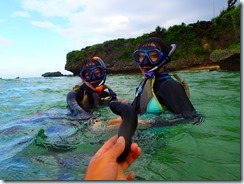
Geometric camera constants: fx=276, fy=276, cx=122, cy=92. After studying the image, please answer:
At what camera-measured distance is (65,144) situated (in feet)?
10.3

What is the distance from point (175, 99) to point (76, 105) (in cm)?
190

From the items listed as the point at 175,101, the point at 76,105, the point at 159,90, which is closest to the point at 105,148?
the point at 175,101

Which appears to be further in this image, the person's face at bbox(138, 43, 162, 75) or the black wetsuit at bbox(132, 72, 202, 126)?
the person's face at bbox(138, 43, 162, 75)

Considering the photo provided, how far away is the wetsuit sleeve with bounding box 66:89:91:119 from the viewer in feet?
14.4

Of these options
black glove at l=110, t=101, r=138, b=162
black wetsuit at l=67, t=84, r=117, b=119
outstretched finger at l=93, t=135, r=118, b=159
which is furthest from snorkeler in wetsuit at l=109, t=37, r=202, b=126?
outstretched finger at l=93, t=135, r=118, b=159

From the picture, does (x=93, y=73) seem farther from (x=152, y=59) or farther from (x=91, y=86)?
(x=152, y=59)

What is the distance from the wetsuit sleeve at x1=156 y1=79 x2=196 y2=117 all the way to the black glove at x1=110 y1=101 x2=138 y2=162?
174 centimetres

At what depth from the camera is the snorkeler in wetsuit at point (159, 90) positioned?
10.7ft

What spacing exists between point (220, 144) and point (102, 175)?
1.84m

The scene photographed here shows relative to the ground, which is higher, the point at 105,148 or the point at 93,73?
the point at 93,73

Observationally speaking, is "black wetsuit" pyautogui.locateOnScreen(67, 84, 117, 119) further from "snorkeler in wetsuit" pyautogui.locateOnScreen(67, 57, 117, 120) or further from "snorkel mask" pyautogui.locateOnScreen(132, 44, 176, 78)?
"snorkel mask" pyautogui.locateOnScreen(132, 44, 176, 78)

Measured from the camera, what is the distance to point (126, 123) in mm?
1526

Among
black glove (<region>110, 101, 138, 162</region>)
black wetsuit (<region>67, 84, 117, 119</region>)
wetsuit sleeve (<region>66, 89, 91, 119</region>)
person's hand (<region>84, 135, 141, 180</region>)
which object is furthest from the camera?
black wetsuit (<region>67, 84, 117, 119</region>)

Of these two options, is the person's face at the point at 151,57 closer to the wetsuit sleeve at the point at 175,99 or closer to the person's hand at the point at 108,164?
the wetsuit sleeve at the point at 175,99
